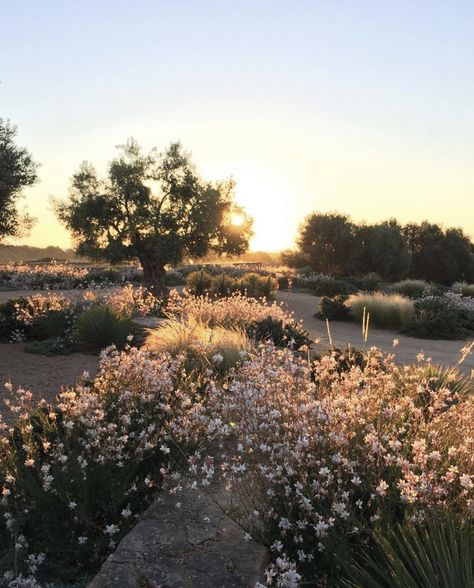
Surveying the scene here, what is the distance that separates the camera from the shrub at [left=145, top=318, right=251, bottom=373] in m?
7.98

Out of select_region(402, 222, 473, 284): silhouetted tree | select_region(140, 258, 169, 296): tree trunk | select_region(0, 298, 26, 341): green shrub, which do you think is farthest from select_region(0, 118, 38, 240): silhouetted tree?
select_region(402, 222, 473, 284): silhouetted tree

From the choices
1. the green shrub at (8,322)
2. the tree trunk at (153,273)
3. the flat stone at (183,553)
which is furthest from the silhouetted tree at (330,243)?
the flat stone at (183,553)

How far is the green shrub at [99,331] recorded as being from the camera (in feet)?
37.1

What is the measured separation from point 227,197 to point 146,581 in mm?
A: 24396

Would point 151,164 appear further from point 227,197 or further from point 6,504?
point 6,504

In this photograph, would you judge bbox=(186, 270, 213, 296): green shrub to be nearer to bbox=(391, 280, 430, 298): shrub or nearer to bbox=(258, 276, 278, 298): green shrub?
bbox=(258, 276, 278, 298): green shrub

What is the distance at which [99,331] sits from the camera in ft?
37.0

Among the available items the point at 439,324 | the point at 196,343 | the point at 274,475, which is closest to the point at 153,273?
the point at 439,324

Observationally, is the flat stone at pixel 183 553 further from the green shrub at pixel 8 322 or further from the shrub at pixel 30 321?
the green shrub at pixel 8 322

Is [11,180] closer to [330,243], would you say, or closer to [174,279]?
[174,279]

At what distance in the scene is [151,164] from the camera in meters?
25.6

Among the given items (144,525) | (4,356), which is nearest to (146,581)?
(144,525)

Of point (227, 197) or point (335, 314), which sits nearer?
point (335, 314)

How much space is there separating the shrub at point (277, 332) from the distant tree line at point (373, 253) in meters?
30.7
